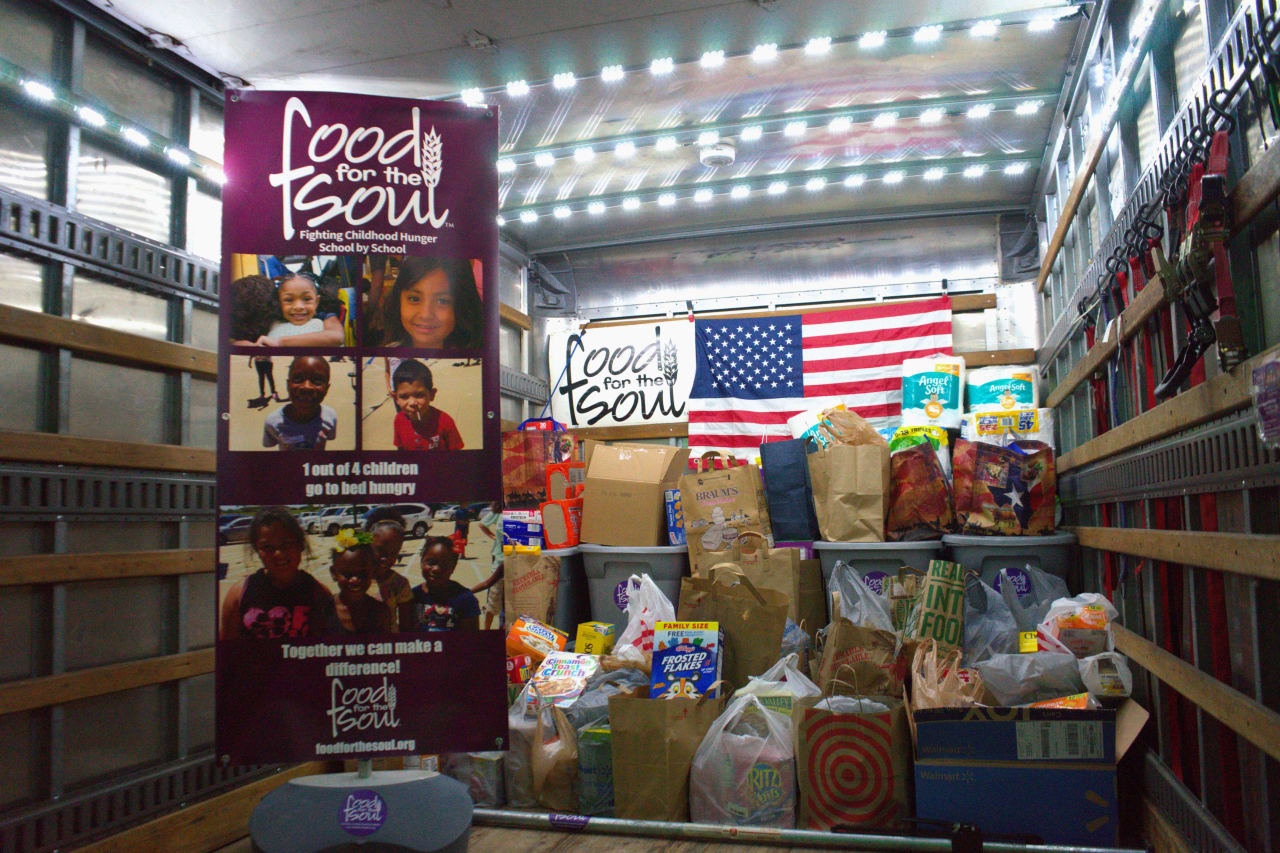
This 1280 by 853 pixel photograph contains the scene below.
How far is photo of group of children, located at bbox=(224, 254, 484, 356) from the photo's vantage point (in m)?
2.18

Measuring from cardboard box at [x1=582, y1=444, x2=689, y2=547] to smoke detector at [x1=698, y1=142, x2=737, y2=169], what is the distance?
1449 millimetres

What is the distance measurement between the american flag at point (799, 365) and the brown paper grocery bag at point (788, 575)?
69.8 inches

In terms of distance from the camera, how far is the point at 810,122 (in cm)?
390

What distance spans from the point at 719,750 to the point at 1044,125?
3299 millimetres

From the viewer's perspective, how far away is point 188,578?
2666 millimetres

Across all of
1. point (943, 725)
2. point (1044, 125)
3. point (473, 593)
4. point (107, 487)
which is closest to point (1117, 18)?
point (1044, 125)

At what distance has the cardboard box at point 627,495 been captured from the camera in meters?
4.15

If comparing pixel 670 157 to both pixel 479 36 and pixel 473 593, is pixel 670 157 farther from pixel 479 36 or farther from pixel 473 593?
pixel 473 593

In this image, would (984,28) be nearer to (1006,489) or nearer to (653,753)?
(1006,489)

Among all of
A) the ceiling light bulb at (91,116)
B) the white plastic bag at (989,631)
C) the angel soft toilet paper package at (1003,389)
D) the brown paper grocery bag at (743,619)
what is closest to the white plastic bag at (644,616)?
the brown paper grocery bag at (743,619)

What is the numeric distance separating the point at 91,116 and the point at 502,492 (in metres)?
1.66

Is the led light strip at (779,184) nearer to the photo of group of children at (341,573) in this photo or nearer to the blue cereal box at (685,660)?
the blue cereal box at (685,660)

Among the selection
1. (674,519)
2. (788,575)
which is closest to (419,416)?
(788,575)

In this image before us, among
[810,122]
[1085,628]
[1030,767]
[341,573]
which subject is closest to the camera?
[341,573]
